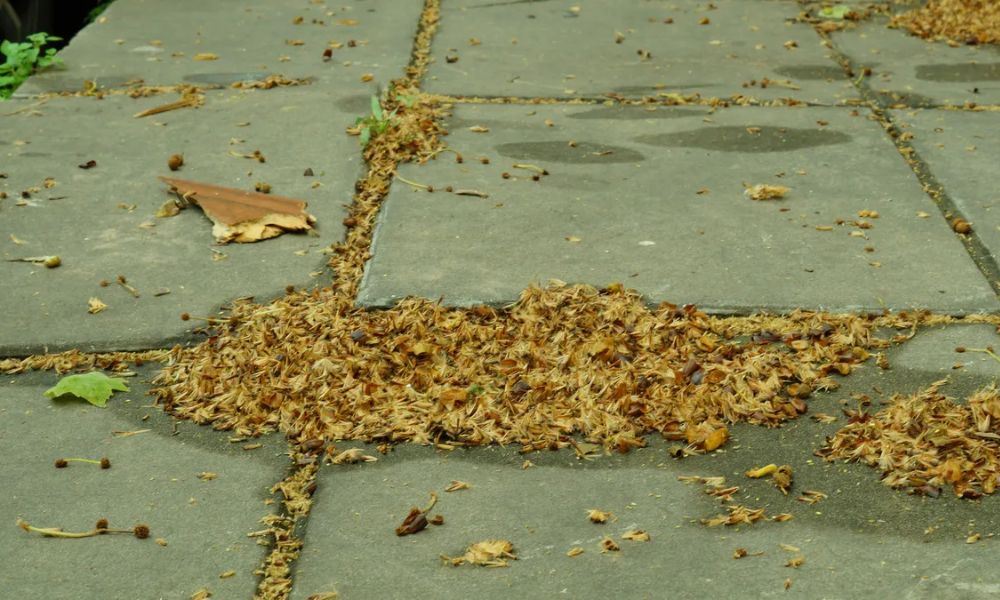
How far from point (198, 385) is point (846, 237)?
178 centimetres

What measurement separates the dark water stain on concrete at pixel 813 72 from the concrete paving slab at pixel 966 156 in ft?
1.52

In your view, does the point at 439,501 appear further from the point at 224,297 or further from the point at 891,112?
the point at 891,112

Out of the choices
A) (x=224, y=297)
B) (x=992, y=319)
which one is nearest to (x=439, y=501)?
(x=224, y=297)

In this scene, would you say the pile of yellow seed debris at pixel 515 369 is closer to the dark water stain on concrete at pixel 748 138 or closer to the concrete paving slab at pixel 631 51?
the dark water stain on concrete at pixel 748 138

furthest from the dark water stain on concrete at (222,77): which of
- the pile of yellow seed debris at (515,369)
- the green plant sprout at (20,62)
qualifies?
the pile of yellow seed debris at (515,369)

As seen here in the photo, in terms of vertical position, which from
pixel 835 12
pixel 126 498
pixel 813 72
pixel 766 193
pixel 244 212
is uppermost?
pixel 835 12

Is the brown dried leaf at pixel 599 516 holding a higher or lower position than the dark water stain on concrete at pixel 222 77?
lower

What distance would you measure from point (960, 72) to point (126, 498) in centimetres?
363

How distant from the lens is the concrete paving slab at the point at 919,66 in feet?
14.1

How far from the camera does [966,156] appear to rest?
3.75 meters

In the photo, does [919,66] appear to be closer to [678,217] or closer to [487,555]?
[678,217]

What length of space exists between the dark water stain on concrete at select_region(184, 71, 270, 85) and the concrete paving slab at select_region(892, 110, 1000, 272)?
7.89 ft

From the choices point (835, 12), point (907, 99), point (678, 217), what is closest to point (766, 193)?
point (678, 217)

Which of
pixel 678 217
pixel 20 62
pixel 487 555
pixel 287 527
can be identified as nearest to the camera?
pixel 487 555
